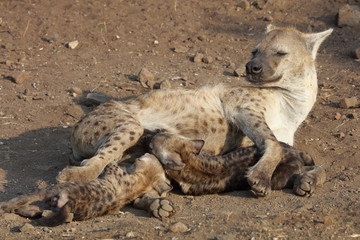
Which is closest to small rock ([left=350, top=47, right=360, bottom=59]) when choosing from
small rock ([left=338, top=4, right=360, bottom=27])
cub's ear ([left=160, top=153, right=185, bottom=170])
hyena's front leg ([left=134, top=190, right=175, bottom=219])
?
small rock ([left=338, top=4, right=360, bottom=27])

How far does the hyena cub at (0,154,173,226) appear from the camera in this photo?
3.65m

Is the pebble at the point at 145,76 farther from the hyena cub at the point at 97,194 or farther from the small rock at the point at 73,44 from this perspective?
the hyena cub at the point at 97,194

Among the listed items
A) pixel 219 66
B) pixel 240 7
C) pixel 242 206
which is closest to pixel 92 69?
pixel 219 66

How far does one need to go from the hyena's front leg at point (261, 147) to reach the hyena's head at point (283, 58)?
1.11ft

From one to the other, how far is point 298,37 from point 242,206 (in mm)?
1907

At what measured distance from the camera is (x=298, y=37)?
5.36 m

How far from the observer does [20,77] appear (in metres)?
6.72

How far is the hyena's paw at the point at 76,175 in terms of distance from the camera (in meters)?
4.10

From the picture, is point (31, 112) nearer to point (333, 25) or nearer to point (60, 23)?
point (60, 23)

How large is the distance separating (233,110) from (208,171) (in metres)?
0.98

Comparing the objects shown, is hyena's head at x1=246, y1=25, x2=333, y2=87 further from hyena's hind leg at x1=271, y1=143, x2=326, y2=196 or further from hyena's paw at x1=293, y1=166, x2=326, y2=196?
hyena's paw at x1=293, y1=166, x2=326, y2=196

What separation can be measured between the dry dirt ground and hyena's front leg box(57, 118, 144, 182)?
391 millimetres

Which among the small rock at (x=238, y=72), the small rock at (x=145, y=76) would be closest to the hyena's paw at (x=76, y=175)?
the small rock at (x=145, y=76)

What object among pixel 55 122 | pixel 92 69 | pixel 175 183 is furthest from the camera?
pixel 92 69
